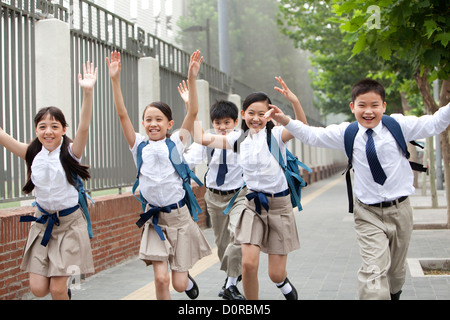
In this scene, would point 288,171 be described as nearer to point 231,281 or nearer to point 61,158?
point 231,281

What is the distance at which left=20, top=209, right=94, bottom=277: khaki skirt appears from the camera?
4.76 metres

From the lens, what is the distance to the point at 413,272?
7.52 m

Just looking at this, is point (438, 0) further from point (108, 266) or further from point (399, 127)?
point (108, 266)

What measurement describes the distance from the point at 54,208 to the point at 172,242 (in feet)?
3.06

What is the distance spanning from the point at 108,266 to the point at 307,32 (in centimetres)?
1748

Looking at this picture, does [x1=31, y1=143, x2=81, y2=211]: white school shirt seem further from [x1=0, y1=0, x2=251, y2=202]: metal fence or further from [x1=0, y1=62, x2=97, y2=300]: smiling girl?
[x1=0, y1=0, x2=251, y2=202]: metal fence

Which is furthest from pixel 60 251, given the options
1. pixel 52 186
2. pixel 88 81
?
pixel 88 81

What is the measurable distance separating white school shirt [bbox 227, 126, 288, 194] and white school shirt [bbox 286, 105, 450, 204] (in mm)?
749

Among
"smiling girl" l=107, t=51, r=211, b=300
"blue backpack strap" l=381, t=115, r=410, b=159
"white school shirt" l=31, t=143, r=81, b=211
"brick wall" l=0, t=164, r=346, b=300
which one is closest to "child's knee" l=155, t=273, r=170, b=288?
"smiling girl" l=107, t=51, r=211, b=300

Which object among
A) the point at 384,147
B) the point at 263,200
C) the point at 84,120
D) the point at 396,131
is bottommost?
the point at 263,200

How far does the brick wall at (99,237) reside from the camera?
609 centimetres

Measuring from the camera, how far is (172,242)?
17.0ft
